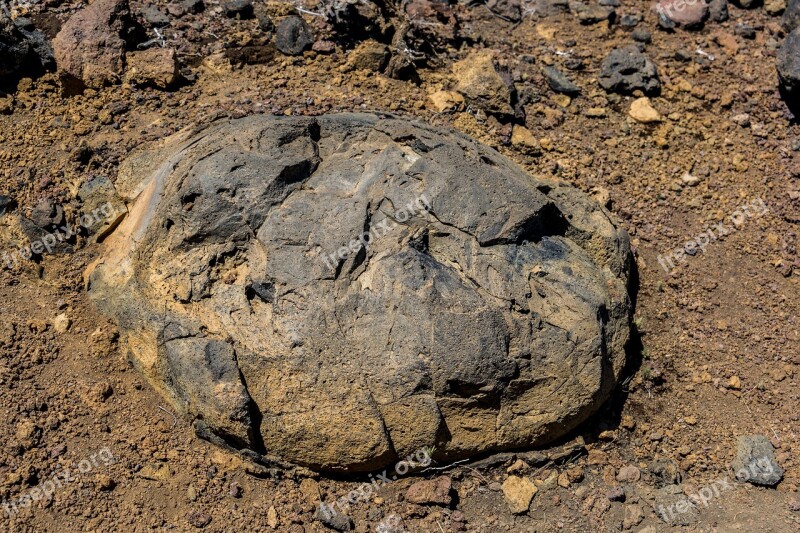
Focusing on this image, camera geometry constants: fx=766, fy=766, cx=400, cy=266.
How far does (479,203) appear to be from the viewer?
14.4ft

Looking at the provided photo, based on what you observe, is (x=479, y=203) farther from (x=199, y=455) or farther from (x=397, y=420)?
(x=199, y=455)

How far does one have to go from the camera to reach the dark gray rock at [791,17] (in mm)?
6566

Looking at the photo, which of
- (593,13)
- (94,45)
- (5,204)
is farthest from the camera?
(593,13)

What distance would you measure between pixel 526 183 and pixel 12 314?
3267mm

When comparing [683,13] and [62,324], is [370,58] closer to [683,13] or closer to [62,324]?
[683,13]

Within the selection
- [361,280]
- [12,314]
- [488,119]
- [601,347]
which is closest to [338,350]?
[361,280]

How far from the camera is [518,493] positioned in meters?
4.41

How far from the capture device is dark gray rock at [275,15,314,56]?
5.99 metres

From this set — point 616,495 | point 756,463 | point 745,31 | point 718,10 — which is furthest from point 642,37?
point 616,495

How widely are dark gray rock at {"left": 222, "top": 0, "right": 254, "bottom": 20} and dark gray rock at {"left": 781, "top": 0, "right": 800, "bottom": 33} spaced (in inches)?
180

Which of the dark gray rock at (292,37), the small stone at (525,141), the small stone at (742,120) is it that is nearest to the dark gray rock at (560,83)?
the small stone at (525,141)

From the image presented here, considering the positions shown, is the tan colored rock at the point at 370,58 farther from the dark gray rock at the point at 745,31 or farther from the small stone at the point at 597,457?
the small stone at the point at 597,457

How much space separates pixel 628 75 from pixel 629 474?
3.26m

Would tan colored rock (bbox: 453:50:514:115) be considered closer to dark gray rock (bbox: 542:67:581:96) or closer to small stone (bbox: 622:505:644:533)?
dark gray rock (bbox: 542:67:581:96)
